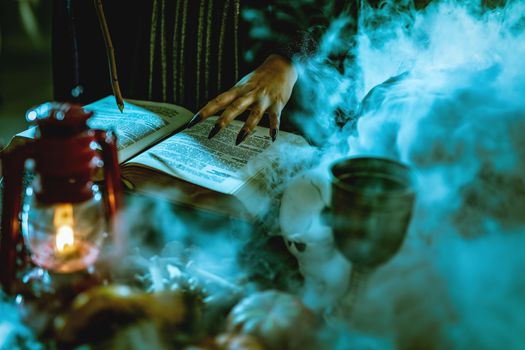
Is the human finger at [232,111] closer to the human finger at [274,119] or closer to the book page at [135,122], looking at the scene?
the human finger at [274,119]

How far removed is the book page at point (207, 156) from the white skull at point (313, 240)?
15cm

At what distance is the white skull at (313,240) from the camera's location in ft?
2.68

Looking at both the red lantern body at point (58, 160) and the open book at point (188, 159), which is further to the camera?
the open book at point (188, 159)

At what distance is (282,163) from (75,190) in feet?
1.77

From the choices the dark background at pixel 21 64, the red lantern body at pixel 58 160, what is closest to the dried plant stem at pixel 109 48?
the red lantern body at pixel 58 160

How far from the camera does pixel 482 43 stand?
1125 millimetres

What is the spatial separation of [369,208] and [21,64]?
4.56 m

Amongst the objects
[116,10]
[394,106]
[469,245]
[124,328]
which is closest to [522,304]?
[469,245]

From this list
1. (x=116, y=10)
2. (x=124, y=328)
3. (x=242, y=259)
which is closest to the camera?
(x=124, y=328)

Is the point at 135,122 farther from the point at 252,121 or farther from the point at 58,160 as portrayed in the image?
the point at 58,160

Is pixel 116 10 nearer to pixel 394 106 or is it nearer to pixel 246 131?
pixel 246 131

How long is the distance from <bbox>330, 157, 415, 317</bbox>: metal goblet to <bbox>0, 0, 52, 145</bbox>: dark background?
7.50 ft

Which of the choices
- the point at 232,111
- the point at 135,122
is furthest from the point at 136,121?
the point at 232,111

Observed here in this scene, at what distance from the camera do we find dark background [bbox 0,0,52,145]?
3.29 metres
